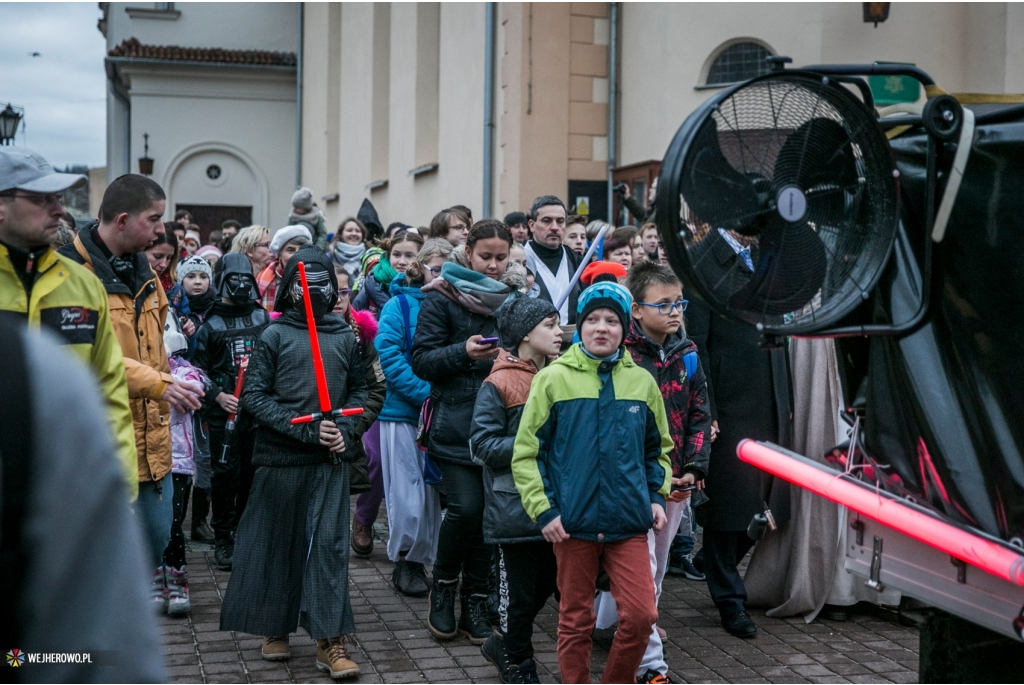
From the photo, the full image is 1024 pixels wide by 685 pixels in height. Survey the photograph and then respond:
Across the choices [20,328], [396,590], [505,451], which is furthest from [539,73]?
[20,328]

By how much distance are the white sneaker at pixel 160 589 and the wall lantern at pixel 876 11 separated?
922cm

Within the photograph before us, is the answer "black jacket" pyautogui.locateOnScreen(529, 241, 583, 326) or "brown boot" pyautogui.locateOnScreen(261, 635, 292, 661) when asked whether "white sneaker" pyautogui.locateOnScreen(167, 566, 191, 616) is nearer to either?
"brown boot" pyautogui.locateOnScreen(261, 635, 292, 661)

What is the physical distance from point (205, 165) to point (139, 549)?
30.1 m

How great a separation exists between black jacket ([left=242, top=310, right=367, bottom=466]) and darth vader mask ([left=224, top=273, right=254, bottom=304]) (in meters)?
1.88

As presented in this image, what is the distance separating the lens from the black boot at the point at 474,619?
572cm

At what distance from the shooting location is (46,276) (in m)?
3.78

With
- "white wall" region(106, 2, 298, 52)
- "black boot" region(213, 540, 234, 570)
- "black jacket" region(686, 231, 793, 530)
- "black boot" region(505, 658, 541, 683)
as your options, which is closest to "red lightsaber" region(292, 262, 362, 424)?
"black boot" region(505, 658, 541, 683)

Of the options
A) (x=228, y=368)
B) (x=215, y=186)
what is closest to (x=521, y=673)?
(x=228, y=368)

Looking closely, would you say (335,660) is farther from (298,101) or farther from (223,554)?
(298,101)

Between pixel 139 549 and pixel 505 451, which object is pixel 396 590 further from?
pixel 139 549

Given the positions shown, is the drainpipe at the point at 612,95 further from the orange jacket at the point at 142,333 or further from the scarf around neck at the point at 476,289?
the orange jacket at the point at 142,333

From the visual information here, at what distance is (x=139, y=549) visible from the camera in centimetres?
142

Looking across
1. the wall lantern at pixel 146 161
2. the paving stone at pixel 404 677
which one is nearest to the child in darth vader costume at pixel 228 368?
the paving stone at pixel 404 677

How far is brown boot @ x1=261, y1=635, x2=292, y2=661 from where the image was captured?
5.38m
